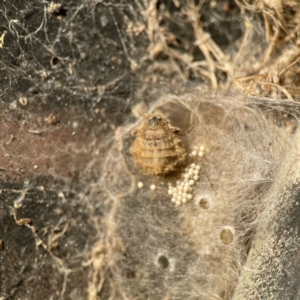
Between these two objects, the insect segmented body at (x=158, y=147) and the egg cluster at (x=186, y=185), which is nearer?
the insect segmented body at (x=158, y=147)

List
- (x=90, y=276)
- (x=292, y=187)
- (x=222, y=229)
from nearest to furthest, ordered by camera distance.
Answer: (x=292, y=187) → (x=222, y=229) → (x=90, y=276)

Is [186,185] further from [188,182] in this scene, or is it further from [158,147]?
[158,147]

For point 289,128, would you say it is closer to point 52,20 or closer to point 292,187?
point 292,187

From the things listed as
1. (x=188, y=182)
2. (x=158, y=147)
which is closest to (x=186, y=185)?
(x=188, y=182)

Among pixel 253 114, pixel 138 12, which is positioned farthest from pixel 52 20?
pixel 253 114

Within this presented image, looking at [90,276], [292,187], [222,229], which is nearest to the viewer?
[292,187]

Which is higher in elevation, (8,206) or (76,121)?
(76,121)

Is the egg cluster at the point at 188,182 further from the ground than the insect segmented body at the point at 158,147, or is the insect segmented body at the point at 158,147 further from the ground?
the insect segmented body at the point at 158,147

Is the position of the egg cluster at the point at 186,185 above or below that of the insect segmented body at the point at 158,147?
below
